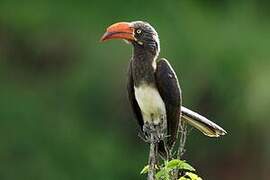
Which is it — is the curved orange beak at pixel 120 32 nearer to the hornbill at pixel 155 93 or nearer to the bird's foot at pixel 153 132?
the hornbill at pixel 155 93

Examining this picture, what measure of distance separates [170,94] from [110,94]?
452cm

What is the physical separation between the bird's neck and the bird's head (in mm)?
18

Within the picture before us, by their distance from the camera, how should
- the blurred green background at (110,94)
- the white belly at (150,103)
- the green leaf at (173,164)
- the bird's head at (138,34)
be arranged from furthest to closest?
1. the blurred green background at (110,94)
2. the white belly at (150,103)
3. the bird's head at (138,34)
4. the green leaf at (173,164)

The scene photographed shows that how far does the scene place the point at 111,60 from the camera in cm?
836

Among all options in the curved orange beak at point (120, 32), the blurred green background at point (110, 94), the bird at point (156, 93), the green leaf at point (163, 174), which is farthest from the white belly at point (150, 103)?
the blurred green background at point (110, 94)

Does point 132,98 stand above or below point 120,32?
below

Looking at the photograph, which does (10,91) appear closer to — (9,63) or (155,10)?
(9,63)

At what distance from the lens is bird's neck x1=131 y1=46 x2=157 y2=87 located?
3.97 metres

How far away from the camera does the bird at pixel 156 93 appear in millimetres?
3908

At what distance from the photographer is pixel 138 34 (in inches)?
153

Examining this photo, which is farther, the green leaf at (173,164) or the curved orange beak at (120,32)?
the curved orange beak at (120,32)

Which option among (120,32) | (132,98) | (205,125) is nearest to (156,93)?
(132,98)

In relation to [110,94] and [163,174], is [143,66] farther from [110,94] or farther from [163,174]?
[110,94]

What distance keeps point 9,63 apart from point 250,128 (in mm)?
2005
